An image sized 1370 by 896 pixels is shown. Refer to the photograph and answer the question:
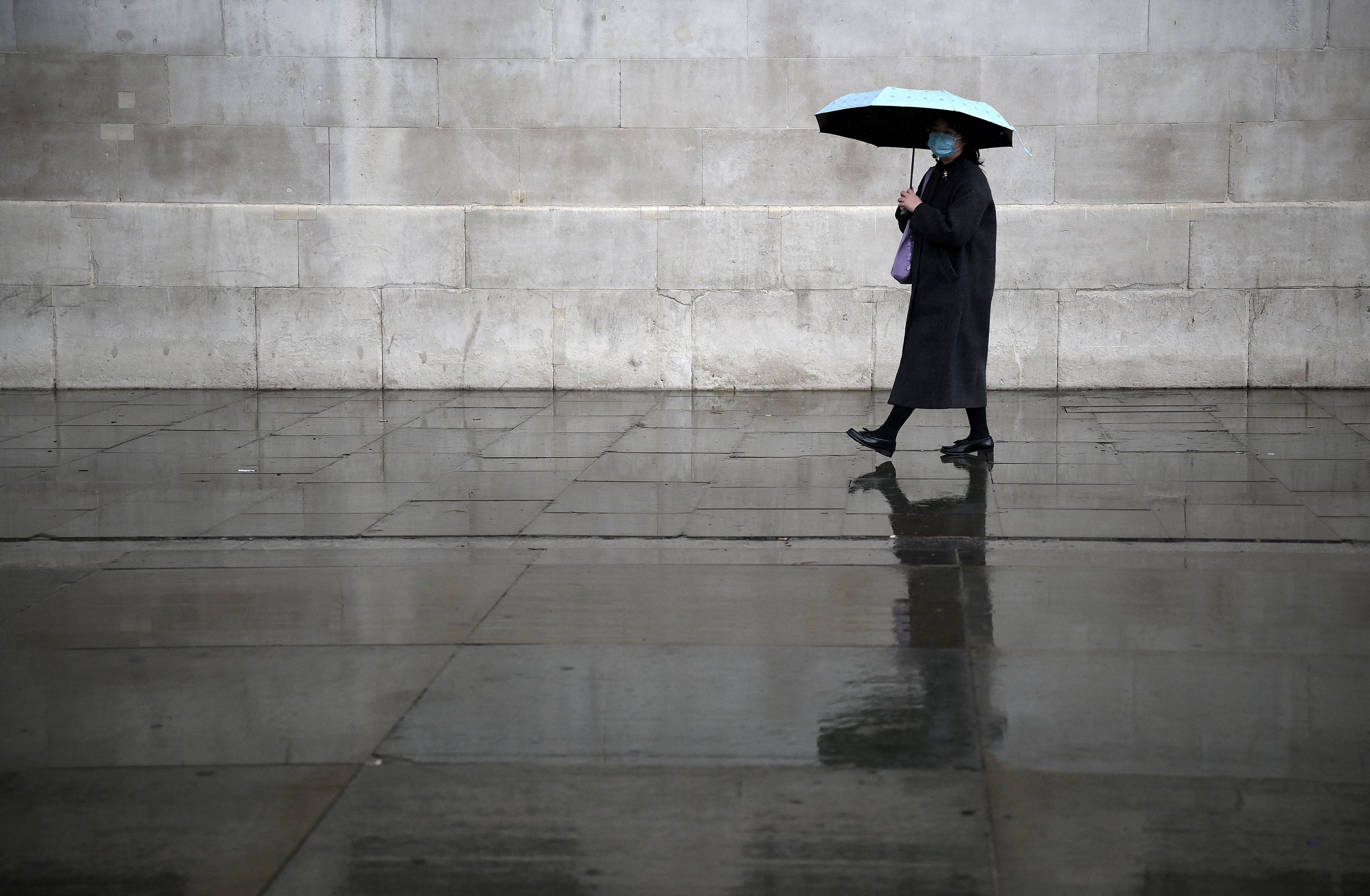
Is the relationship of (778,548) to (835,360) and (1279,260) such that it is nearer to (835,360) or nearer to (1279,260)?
(835,360)

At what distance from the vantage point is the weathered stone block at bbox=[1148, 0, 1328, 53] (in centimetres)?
1049

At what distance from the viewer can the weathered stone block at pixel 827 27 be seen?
35.3 ft

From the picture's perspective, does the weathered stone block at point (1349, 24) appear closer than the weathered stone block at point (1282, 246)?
Yes

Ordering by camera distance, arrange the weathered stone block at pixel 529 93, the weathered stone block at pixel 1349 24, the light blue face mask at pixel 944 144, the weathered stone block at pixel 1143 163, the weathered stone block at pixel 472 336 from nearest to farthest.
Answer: the light blue face mask at pixel 944 144 → the weathered stone block at pixel 1349 24 → the weathered stone block at pixel 1143 163 → the weathered stone block at pixel 529 93 → the weathered stone block at pixel 472 336

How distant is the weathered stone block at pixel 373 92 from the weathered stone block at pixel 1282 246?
576 centimetres

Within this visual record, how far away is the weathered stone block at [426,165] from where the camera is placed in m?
11.0

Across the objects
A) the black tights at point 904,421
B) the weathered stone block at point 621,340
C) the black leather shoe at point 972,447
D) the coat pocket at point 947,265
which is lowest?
the black leather shoe at point 972,447

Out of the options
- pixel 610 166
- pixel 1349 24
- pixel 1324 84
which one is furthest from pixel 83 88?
pixel 1349 24

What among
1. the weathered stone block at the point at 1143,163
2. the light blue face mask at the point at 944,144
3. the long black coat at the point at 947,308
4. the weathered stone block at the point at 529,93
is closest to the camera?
the light blue face mask at the point at 944,144

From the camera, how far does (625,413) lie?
9.77 meters

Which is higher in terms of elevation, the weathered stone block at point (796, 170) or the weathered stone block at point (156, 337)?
the weathered stone block at point (796, 170)

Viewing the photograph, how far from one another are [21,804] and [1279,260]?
31.6 ft

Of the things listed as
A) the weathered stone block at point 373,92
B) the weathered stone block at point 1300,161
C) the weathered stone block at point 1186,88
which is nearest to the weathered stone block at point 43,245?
the weathered stone block at point 373,92

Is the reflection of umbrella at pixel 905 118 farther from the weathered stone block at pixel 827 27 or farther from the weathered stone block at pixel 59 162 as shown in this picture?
the weathered stone block at pixel 59 162
